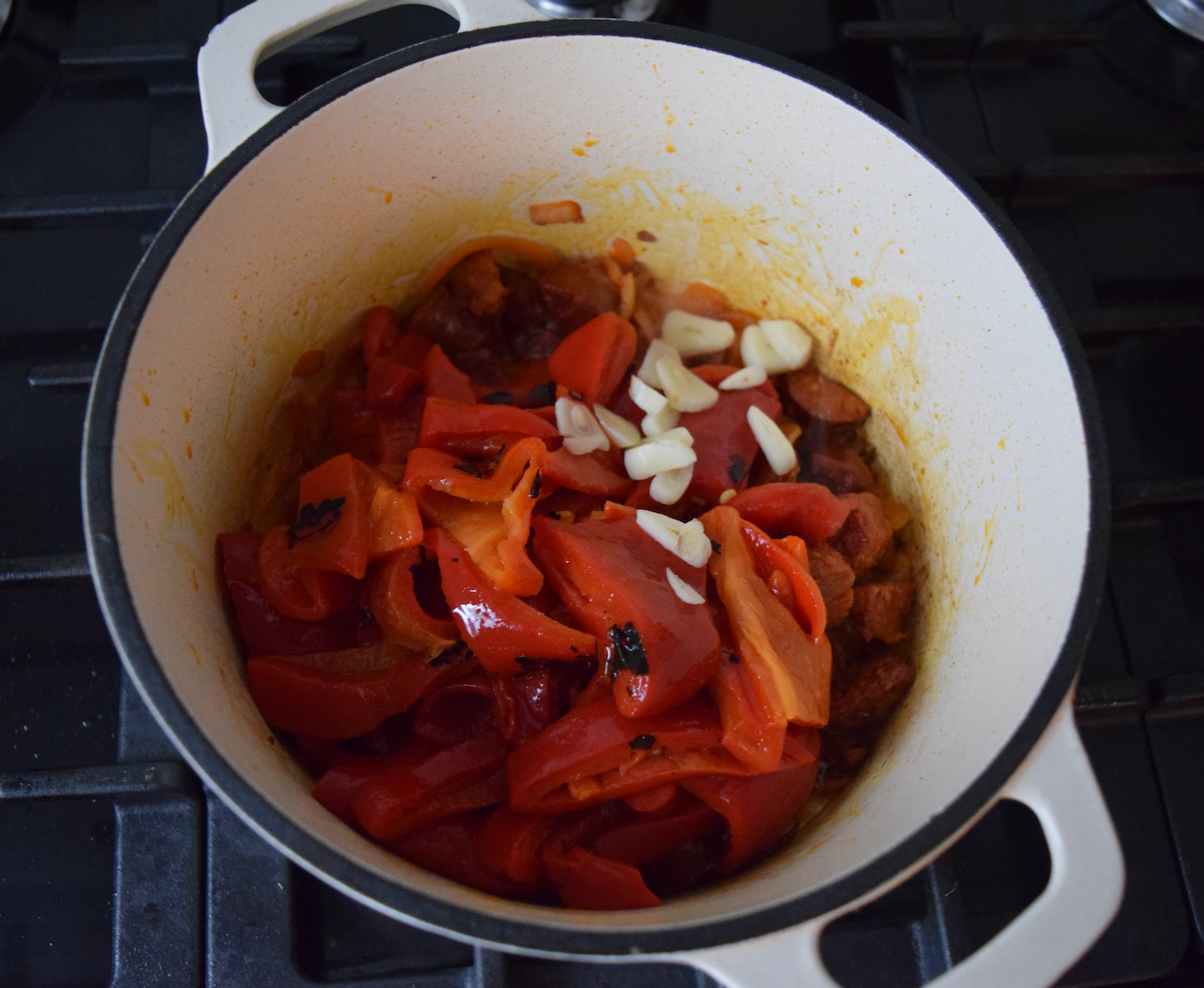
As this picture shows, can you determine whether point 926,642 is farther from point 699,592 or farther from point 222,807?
point 222,807

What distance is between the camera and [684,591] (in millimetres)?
1127

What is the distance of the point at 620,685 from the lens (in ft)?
3.53

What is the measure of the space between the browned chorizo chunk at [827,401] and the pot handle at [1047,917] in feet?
2.35

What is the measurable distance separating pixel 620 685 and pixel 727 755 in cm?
17

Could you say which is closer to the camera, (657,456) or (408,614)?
(408,614)

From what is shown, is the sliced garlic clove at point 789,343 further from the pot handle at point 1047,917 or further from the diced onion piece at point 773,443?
the pot handle at point 1047,917

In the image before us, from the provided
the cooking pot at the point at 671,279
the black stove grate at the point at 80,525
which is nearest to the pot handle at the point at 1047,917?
the cooking pot at the point at 671,279

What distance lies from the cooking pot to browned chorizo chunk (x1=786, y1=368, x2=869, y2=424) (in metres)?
0.03

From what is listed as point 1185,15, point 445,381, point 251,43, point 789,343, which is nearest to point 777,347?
point 789,343

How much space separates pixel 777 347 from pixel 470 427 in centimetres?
60

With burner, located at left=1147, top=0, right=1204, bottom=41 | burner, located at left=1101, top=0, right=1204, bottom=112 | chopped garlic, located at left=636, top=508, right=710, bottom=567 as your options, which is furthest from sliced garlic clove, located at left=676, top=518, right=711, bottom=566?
burner, located at left=1147, top=0, right=1204, bottom=41

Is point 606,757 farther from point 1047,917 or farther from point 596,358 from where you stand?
point 596,358

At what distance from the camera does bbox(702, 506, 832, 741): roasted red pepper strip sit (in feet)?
3.57

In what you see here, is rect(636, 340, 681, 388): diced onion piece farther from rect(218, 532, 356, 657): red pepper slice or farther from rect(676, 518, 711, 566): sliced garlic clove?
rect(218, 532, 356, 657): red pepper slice
